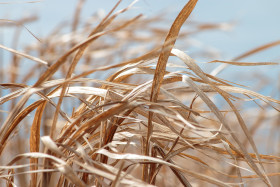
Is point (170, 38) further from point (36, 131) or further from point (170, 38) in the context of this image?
point (36, 131)

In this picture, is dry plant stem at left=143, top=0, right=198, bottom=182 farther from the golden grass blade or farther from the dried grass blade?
the dried grass blade

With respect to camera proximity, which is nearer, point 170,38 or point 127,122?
point 170,38

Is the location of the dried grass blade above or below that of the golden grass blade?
below

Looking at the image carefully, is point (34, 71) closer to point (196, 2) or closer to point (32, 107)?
point (32, 107)

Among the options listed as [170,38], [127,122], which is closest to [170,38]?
[170,38]

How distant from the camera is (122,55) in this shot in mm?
1812

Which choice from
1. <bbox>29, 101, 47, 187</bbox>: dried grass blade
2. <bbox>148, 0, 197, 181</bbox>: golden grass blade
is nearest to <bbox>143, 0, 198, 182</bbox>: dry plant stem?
<bbox>148, 0, 197, 181</bbox>: golden grass blade

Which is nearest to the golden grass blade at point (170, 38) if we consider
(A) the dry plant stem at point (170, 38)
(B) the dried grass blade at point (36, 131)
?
(A) the dry plant stem at point (170, 38)

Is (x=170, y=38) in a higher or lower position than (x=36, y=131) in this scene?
higher

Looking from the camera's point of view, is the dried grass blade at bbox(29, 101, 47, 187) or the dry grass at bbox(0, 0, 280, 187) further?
the dried grass blade at bbox(29, 101, 47, 187)

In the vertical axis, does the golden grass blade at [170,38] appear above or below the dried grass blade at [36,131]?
above

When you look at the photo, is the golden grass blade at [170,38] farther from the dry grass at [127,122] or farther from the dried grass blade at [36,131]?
the dried grass blade at [36,131]

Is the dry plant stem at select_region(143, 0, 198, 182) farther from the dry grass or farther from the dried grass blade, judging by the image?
the dried grass blade

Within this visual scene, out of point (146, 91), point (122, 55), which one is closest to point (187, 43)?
point (122, 55)
